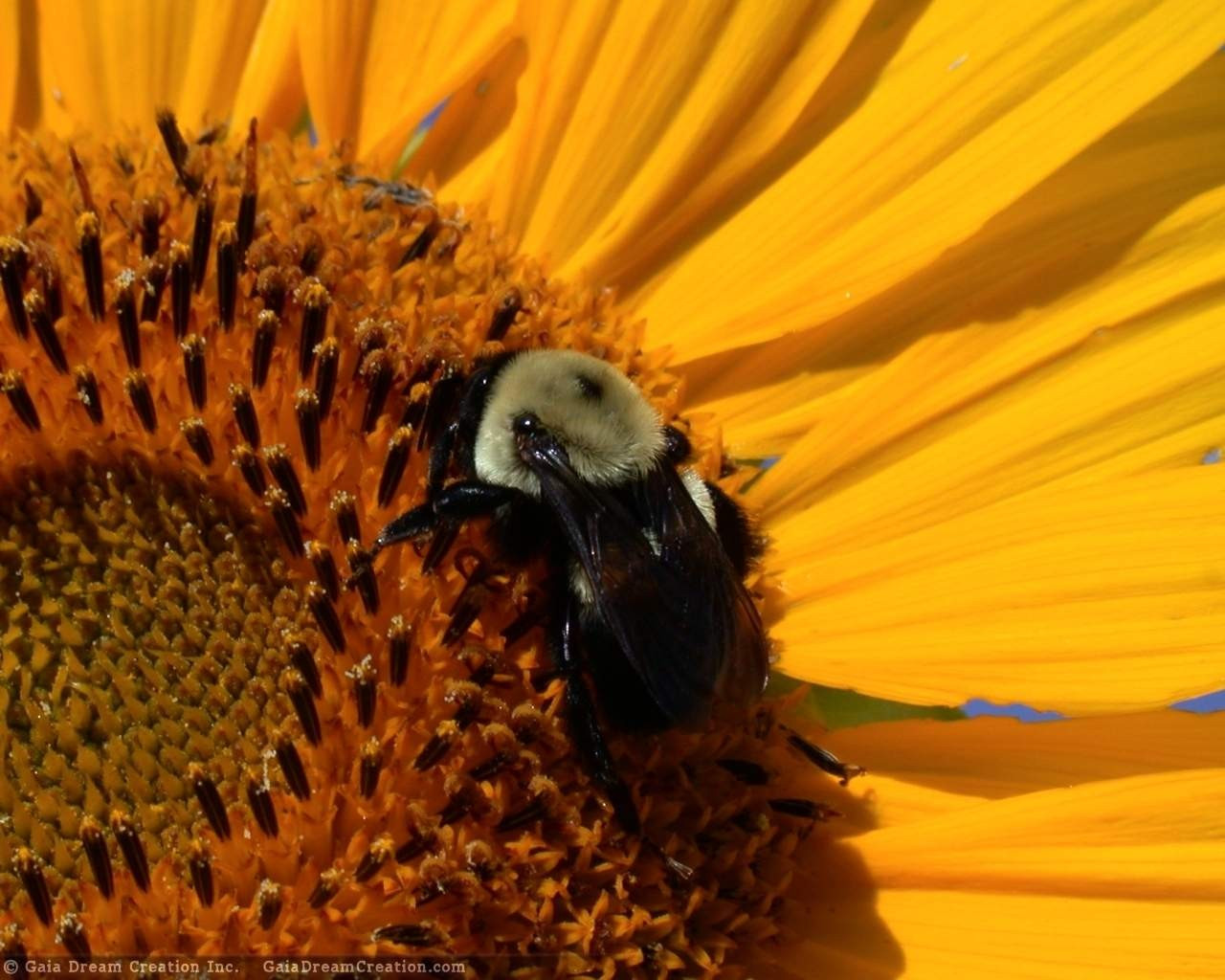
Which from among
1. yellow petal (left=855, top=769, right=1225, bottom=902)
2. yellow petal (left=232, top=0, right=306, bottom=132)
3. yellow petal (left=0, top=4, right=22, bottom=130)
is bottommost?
yellow petal (left=855, top=769, right=1225, bottom=902)

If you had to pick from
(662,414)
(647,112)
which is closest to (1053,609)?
(662,414)

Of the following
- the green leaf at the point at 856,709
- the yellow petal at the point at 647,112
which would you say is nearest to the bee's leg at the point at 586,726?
the green leaf at the point at 856,709

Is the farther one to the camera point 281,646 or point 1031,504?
point 1031,504

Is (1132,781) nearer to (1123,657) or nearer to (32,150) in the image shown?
(1123,657)

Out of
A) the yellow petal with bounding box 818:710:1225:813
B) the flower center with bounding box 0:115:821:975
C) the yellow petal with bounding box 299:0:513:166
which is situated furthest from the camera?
the yellow petal with bounding box 299:0:513:166

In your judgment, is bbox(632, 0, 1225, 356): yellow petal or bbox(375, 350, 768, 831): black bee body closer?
bbox(375, 350, 768, 831): black bee body

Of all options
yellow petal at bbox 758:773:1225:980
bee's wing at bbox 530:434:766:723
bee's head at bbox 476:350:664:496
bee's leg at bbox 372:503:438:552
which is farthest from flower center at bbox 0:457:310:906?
yellow petal at bbox 758:773:1225:980

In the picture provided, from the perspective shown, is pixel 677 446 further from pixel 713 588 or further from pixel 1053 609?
pixel 1053 609

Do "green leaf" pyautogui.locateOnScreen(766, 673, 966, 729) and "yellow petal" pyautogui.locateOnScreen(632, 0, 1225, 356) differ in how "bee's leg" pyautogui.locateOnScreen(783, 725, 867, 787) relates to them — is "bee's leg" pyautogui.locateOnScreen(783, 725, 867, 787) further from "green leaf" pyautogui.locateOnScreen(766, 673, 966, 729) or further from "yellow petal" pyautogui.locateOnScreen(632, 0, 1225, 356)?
"yellow petal" pyautogui.locateOnScreen(632, 0, 1225, 356)
